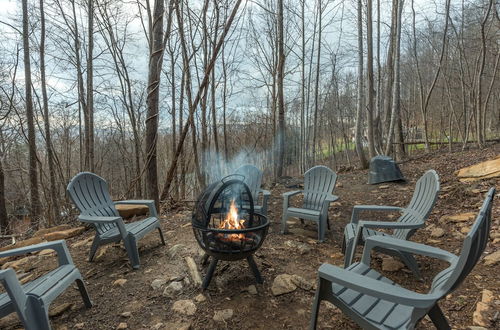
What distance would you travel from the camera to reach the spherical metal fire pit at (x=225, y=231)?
74.4 inches

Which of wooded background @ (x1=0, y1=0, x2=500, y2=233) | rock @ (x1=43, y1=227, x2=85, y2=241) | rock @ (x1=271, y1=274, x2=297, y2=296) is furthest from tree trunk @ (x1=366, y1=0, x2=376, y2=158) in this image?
rock @ (x1=43, y1=227, x2=85, y2=241)

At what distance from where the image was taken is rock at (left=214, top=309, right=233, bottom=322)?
169cm

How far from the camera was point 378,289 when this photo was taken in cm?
116

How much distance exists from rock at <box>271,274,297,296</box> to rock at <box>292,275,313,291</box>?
3cm

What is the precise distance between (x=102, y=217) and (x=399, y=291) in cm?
227

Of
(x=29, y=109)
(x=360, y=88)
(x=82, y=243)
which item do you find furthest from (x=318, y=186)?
(x=29, y=109)

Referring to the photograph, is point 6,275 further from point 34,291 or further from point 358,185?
point 358,185

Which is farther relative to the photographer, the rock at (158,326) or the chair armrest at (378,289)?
the rock at (158,326)

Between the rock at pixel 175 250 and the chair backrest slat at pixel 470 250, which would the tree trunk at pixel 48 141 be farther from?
the chair backrest slat at pixel 470 250

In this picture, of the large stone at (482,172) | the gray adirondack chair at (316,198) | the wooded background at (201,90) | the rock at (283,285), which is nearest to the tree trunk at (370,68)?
the wooded background at (201,90)

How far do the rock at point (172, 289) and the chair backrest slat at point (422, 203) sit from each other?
1932 millimetres

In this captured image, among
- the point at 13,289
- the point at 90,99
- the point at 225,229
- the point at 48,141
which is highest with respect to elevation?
the point at 90,99

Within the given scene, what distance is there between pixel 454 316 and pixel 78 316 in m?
2.55

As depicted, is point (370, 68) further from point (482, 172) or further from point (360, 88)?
point (482, 172)
